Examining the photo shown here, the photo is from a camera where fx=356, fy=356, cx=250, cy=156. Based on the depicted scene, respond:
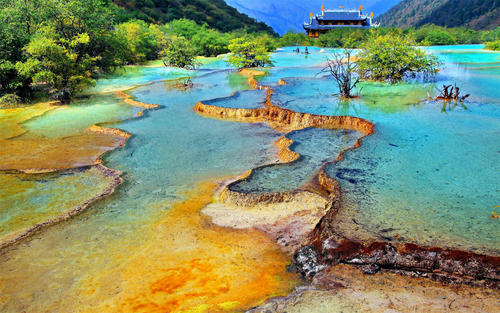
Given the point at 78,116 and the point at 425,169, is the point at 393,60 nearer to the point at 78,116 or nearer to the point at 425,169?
the point at 425,169

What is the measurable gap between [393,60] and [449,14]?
72429 millimetres

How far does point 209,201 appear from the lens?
22.1ft

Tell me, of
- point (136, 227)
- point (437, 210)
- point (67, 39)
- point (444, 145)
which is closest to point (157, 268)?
point (136, 227)

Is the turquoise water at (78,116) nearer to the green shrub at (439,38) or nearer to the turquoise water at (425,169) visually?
the turquoise water at (425,169)

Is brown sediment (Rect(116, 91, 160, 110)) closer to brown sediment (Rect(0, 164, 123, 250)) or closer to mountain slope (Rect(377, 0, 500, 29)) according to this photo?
brown sediment (Rect(0, 164, 123, 250))

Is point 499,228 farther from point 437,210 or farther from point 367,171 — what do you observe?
point 367,171

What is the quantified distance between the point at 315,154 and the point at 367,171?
172cm

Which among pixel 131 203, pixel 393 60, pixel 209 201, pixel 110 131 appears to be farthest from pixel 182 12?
pixel 209 201

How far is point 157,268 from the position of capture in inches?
190

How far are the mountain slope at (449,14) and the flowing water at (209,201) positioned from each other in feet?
216

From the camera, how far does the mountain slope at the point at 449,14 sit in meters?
63.9

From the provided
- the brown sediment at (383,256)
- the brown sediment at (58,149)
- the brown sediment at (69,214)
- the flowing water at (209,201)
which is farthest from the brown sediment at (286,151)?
the brown sediment at (58,149)

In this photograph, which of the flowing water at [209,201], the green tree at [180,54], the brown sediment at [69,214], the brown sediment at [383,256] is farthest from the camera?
the green tree at [180,54]

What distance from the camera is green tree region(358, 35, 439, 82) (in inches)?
623
